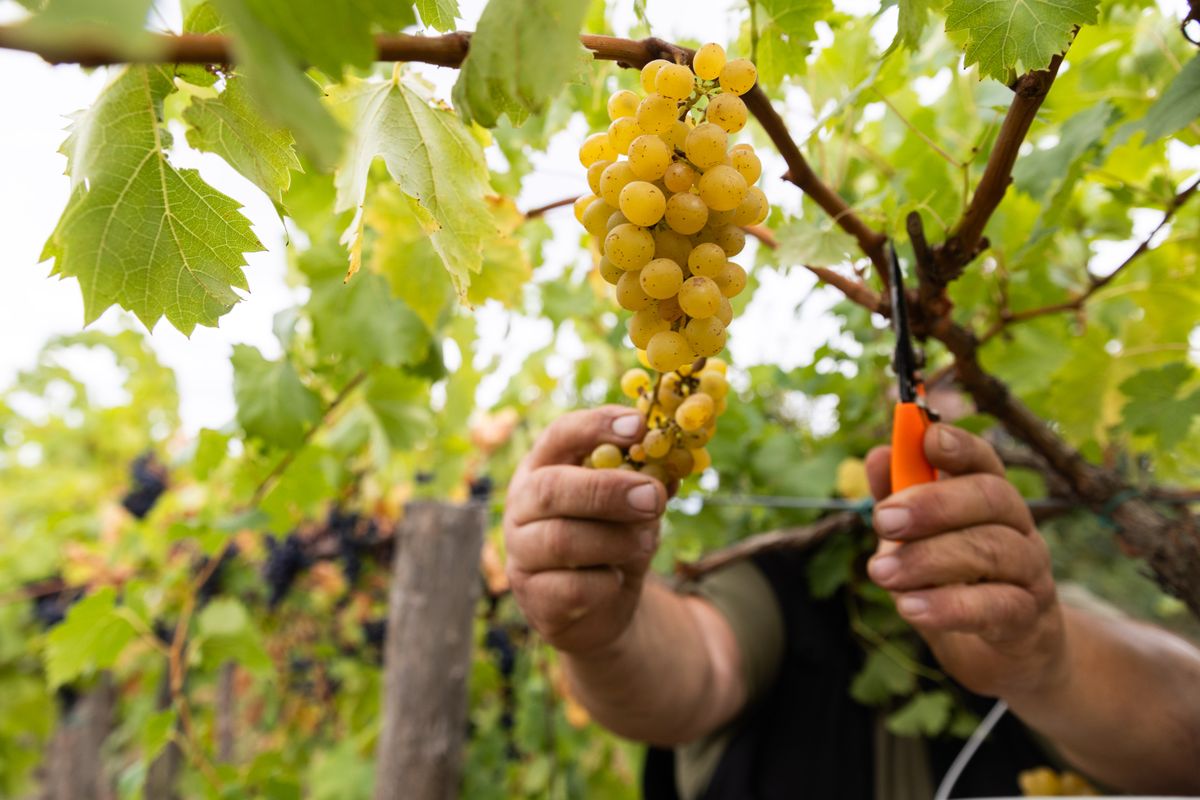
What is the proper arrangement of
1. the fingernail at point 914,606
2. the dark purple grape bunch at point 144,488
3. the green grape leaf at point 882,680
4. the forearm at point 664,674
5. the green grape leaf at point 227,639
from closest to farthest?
the fingernail at point 914,606
the forearm at point 664,674
the green grape leaf at point 882,680
the green grape leaf at point 227,639
the dark purple grape bunch at point 144,488

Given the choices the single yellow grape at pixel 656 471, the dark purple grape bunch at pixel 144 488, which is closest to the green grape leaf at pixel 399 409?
the single yellow grape at pixel 656 471

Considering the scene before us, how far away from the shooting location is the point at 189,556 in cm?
200

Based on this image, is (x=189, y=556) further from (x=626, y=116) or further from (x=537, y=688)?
(x=626, y=116)

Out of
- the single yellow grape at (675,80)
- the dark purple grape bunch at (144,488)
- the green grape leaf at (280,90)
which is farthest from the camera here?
the dark purple grape bunch at (144,488)

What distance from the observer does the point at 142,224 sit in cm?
47

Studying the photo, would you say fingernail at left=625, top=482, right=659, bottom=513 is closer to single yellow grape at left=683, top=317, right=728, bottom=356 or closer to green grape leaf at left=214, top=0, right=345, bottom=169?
single yellow grape at left=683, top=317, right=728, bottom=356

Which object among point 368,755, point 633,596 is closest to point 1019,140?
point 633,596

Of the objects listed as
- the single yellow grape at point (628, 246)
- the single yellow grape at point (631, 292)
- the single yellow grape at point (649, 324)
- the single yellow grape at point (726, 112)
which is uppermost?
the single yellow grape at point (726, 112)

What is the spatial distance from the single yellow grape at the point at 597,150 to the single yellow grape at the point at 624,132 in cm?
1

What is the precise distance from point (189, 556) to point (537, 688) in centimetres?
106

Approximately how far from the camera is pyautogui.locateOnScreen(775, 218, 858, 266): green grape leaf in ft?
2.06

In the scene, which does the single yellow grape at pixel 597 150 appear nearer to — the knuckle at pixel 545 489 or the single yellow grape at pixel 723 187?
the single yellow grape at pixel 723 187

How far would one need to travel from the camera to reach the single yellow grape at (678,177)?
1.54 feet

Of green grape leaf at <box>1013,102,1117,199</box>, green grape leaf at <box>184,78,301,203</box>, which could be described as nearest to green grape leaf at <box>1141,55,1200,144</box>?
green grape leaf at <box>1013,102,1117,199</box>
